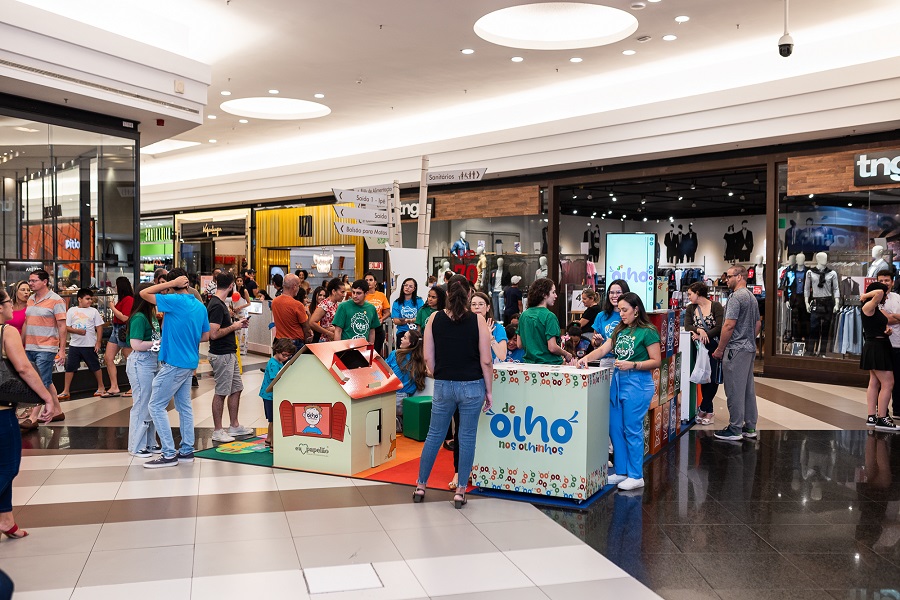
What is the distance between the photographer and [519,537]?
4141 millimetres

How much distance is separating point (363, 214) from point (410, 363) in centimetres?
207

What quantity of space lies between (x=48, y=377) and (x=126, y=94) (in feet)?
11.4

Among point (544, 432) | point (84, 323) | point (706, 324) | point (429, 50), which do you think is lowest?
point (544, 432)

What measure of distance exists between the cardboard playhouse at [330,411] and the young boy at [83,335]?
4.07 m

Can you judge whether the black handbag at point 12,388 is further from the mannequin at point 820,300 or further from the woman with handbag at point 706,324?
the mannequin at point 820,300

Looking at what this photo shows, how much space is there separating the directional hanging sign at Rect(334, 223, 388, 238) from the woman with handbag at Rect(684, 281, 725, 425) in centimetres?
340

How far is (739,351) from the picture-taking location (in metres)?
6.68

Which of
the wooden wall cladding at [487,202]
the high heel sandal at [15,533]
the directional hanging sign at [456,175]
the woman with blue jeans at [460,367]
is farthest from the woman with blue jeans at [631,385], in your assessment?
the wooden wall cladding at [487,202]

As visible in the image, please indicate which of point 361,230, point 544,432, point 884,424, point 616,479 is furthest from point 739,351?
point 361,230

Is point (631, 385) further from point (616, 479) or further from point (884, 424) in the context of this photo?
point (884, 424)

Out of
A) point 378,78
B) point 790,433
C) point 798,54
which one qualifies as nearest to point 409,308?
point 790,433

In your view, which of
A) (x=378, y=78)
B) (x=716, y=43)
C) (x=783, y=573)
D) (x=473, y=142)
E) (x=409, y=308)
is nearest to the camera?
(x=783, y=573)

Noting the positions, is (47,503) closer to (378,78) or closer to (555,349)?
(555,349)

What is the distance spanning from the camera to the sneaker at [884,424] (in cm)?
719
